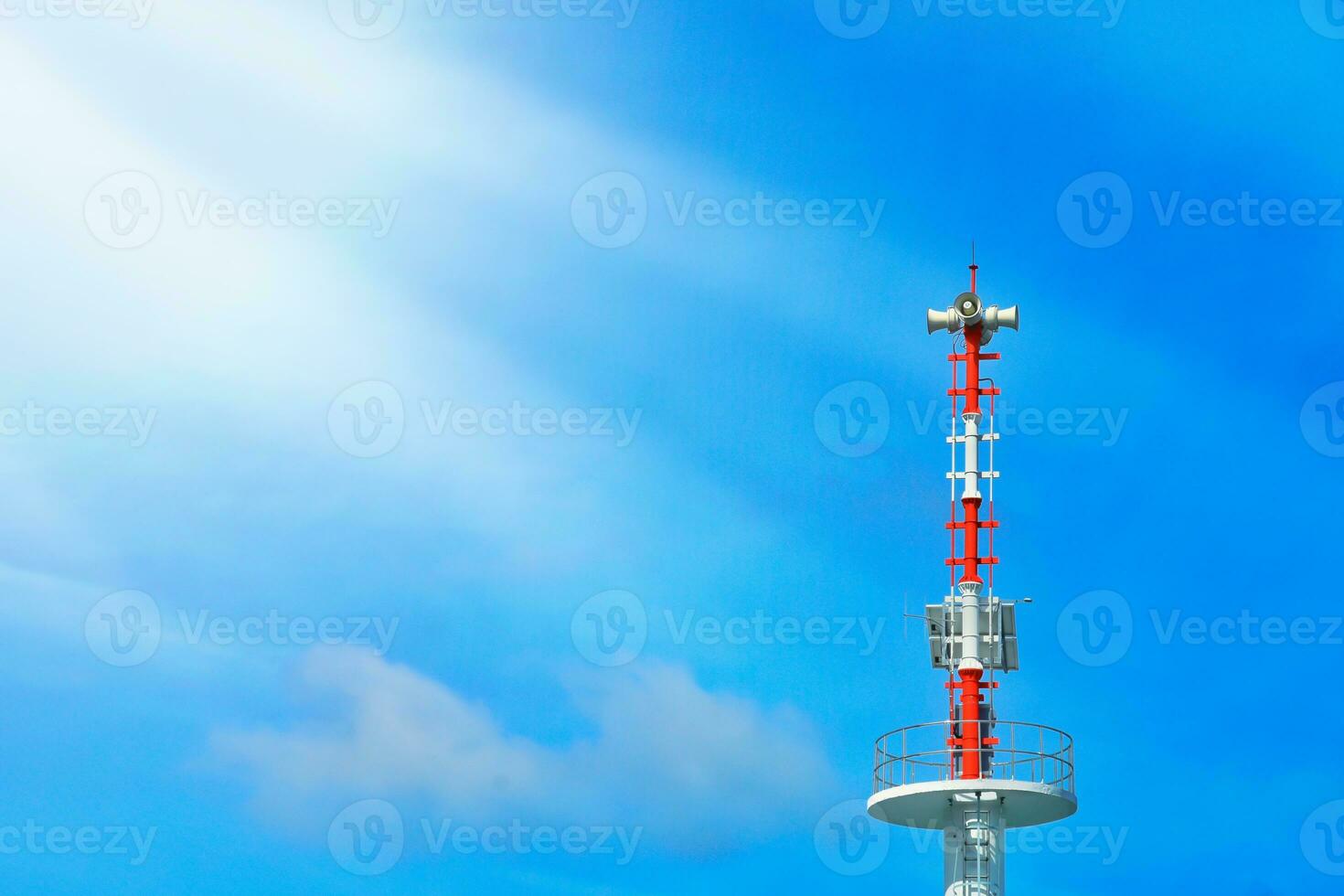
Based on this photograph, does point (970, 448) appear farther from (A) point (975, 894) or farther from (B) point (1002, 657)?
(A) point (975, 894)

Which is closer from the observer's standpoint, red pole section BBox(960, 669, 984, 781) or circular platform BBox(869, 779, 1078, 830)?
circular platform BBox(869, 779, 1078, 830)

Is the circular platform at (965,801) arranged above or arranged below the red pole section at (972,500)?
below

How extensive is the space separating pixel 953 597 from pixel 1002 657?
2099 millimetres

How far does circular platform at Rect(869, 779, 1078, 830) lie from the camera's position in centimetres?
5188

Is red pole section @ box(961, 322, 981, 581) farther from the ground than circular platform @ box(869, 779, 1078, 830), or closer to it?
farther from the ground

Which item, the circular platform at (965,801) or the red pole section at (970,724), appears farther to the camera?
the red pole section at (970,724)

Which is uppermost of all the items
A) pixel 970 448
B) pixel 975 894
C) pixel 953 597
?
pixel 970 448

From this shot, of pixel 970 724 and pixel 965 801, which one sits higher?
pixel 970 724

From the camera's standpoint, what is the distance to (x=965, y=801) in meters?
52.3

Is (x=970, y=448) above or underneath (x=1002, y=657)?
above

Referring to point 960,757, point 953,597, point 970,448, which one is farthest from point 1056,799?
point 970,448

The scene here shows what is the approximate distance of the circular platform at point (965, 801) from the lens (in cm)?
5188

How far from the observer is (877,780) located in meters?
53.2

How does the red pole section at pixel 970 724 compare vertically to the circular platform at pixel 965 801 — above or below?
above
